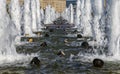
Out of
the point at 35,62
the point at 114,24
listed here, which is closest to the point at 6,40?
the point at 35,62

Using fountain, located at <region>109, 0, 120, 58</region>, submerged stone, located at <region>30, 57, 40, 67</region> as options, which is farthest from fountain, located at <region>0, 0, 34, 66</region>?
fountain, located at <region>109, 0, 120, 58</region>

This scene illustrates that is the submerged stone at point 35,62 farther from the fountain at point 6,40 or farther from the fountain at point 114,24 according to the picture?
the fountain at point 114,24

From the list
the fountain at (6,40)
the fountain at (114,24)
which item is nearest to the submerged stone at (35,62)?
the fountain at (6,40)

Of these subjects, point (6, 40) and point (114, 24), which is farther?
point (114, 24)

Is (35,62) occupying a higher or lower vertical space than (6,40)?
lower

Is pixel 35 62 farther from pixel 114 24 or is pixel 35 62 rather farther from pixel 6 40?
pixel 114 24

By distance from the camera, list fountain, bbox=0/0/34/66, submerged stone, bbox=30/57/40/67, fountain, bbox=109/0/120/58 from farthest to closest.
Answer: fountain, bbox=109/0/120/58 → fountain, bbox=0/0/34/66 → submerged stone, bbox=30/57/40/67

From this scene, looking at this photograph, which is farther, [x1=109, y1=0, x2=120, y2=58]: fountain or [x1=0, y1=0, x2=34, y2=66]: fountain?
[x1=109, y1=0, x2=120, y2=58]: fountain

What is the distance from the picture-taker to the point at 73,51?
27438mm

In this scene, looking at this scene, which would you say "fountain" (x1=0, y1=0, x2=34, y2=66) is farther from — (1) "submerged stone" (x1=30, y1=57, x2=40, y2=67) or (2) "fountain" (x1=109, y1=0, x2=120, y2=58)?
(2) "fountain" (x1=109, y1=0, x2=120, y2=58)

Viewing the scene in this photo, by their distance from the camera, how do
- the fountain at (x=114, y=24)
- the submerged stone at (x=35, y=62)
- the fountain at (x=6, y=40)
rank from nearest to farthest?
1. the submerged stone at (x=35, y=62)
2. the fountain at (x=6, y=40)
3. the fountain at (x=114, y=24)

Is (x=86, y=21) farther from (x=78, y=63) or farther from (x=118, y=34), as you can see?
(x=78, y=63)

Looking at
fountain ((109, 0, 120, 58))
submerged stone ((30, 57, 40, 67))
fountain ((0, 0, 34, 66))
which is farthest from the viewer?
fountain ((109, 0, 120, 58))

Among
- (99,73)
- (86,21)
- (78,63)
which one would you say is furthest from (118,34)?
(86,21)
